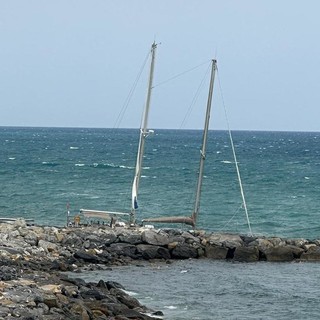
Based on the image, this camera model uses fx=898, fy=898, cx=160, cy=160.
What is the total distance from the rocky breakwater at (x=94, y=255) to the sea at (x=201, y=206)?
933 millimetres

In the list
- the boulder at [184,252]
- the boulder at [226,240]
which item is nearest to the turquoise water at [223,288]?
the boulder at [184,252]

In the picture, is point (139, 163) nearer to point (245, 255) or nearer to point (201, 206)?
point (245, 255)

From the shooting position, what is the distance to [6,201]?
64250 millimetres

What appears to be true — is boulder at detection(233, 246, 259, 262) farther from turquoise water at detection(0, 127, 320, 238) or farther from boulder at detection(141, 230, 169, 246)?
turquoise water at detection(0, 127, 320, 238)

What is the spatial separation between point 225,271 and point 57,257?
22.4 ft

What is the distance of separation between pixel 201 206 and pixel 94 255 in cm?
2665

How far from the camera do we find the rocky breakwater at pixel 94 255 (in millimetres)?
26250

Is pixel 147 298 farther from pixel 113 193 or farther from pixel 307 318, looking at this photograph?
pixel 113 193

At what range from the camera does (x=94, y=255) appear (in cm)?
3644

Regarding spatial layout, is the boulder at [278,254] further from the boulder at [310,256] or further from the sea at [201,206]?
the sea at [201,206]

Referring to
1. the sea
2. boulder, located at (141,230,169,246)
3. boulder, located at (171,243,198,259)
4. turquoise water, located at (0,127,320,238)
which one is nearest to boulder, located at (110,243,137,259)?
boulder, located at (141,230,169,246)

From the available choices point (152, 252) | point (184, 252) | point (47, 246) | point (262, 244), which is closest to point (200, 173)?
point (262, 244)

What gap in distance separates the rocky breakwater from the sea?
3.06 ft

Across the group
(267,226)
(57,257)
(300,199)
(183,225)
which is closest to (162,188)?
(300,199)
